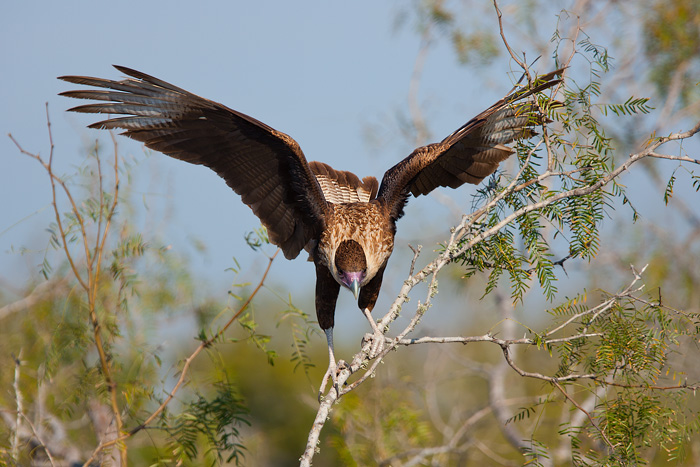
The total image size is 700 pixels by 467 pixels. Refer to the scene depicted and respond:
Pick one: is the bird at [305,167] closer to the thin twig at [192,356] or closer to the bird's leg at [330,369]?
the bird's leg at [330,369]

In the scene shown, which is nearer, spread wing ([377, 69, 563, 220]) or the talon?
the talon

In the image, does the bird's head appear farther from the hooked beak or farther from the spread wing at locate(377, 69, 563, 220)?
the spread wing at locate(377, 69, 563, 220)

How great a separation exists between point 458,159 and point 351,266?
1.64 metres

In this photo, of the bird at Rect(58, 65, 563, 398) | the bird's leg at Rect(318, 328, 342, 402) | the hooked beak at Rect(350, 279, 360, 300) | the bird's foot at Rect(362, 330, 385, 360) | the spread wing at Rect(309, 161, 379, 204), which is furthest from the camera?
the spread wing at Rect(309, 161, 379, 204)

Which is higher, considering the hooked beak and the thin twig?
the hooked beak

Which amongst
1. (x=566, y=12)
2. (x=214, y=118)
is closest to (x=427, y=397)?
(x=214, y=118)

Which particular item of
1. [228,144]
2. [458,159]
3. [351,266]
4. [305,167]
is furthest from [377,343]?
[458,159]

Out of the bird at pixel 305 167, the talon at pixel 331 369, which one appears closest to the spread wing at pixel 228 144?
the bird at pixel 305 167

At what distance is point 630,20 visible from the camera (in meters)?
11.2

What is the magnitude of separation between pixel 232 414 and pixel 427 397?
4061 millimetres

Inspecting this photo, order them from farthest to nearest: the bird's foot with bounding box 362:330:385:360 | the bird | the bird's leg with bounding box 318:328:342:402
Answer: the bird < the bird's leg with bounding box 318:328:342:402 < the bird's foot with bounding box 362:330:385:360

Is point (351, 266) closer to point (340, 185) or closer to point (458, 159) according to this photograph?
point (458, 159)

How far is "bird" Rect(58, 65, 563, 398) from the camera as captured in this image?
443 centimetres

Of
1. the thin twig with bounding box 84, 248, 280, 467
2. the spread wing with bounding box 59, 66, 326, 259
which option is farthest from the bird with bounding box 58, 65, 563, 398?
the thin twig with bounding box 84, 248, 280, 467
